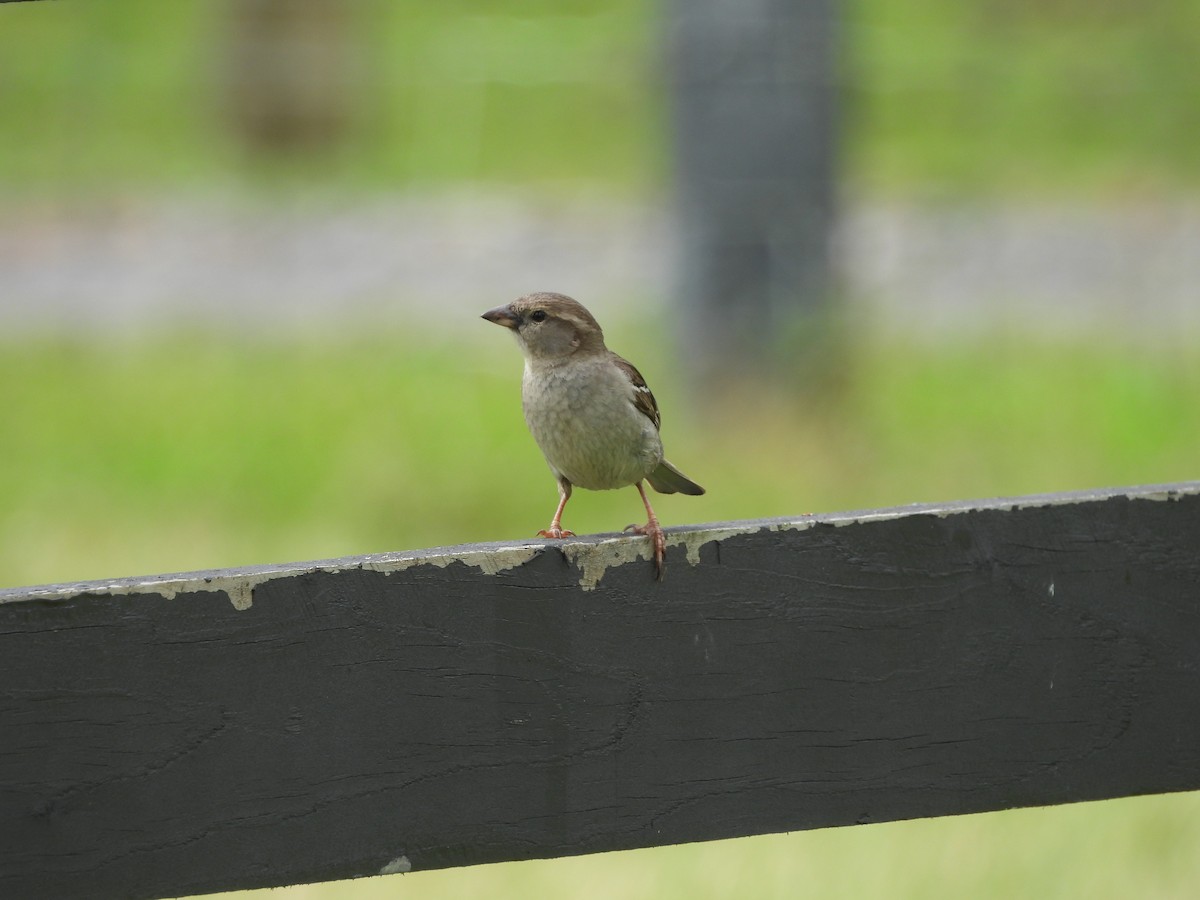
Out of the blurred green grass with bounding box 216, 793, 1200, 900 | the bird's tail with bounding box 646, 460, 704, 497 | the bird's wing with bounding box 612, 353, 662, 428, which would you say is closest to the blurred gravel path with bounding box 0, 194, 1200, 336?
the blurred green grass with bounding box 216, 793, 1200, 900

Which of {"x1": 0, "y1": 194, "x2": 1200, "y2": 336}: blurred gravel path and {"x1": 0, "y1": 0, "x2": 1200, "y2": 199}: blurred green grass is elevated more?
{"x1": 0, "y1": 0, "x2": 1200, "y2": 199}: blurred green grass

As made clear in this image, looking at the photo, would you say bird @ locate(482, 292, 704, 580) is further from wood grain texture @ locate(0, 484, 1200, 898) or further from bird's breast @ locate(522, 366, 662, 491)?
wood grain texture @ locate(0, 484, 1200, 898)

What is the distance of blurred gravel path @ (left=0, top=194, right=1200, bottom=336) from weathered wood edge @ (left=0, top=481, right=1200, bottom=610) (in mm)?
8563

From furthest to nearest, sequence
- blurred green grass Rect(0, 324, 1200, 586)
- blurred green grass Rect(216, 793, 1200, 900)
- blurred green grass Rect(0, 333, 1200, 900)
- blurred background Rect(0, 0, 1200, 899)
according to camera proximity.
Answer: blurred green grass Rect(0, 324, 1200, 586) < blurred background Rect(0, 0, 1200, 899) < blurred green grass Rect(0, 333, 1200, 900) < blurred green grass Rect(216, 793, 1200, 900)

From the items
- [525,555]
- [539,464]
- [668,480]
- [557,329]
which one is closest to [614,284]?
[539,464]

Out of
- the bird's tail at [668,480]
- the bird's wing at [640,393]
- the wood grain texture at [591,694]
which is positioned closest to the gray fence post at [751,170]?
the bird's tail at [668,480]

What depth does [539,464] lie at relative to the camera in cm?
792

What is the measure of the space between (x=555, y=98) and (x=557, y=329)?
57.5 ft

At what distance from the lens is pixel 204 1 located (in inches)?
851

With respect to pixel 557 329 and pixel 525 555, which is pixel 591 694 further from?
pixel 557 329

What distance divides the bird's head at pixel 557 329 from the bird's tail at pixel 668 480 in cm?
35

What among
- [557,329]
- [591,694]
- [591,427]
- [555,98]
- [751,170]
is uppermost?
[555,98]

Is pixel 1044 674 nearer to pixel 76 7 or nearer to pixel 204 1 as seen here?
pixel 204 1

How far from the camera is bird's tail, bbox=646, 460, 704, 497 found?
387cm
